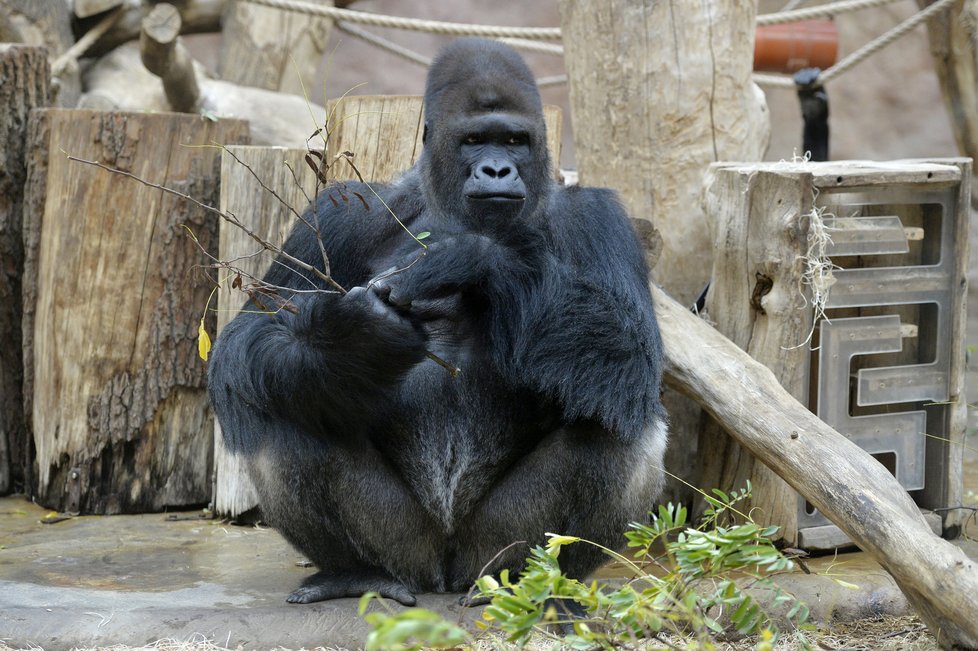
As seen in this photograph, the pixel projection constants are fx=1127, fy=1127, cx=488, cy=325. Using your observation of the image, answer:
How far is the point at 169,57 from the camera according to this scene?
208 inches

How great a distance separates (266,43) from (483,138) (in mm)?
3900

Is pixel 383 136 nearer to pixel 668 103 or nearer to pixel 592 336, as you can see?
pixel 668 103

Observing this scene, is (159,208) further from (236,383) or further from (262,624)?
(262,624)

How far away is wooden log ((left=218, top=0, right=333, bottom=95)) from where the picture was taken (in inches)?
242

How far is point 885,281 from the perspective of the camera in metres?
3.39

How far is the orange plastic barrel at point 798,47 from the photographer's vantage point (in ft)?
17.3

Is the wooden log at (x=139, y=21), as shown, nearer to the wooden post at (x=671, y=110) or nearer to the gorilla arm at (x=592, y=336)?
the wooden post at (x=671, y=110)

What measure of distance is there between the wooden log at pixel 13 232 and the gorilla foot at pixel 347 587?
1.58m

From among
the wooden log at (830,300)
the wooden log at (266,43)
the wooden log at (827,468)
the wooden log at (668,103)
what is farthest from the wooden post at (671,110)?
the wooden log at (266,43)

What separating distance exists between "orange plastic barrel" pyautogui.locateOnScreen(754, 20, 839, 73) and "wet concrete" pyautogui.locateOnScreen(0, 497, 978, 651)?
8.87ft

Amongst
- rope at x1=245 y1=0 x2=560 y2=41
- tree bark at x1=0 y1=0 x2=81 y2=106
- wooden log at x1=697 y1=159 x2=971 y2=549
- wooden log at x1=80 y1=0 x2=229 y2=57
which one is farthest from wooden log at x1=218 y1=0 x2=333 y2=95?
wooden log at x1=697 y1=159 x2=971 y2=549

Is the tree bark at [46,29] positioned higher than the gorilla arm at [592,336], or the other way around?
the tree bark at [46,29]

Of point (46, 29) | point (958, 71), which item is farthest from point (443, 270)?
point (46, 29)

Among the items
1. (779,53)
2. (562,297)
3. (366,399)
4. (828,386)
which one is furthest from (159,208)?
(779,53)
